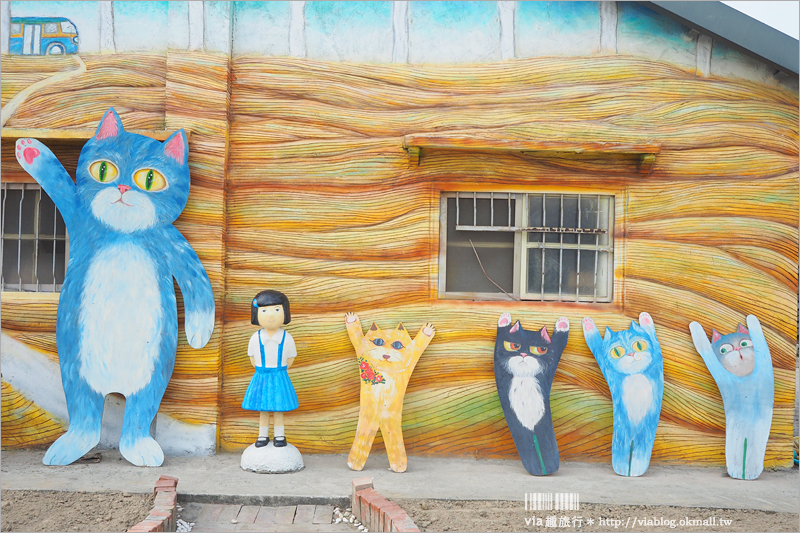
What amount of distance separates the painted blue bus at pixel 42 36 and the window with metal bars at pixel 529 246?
12.0 feet

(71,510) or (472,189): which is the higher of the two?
(472,189)

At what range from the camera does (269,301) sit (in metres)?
5.45

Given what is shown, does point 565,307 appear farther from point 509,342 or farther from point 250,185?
point 250,185

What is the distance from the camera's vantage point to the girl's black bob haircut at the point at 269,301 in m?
5.45

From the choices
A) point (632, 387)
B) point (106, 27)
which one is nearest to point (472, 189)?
point (632, 387)

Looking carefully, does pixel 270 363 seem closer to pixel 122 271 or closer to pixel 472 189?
pixel 122 271

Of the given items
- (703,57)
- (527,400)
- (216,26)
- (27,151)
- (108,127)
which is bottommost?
(527,400)

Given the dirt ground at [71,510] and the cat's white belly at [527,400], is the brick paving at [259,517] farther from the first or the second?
the cat's white belly at [527,400]

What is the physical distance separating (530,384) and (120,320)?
11.4ft

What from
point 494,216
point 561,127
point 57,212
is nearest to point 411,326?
point 494,216

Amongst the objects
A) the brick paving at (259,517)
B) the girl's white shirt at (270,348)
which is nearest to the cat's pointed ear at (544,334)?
the girl's white shirt at (270,348)

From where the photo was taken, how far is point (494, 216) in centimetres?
601

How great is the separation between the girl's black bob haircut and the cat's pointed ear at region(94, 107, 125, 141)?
184 centimetres

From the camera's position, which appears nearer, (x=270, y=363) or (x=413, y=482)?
(x=413, y=482)
